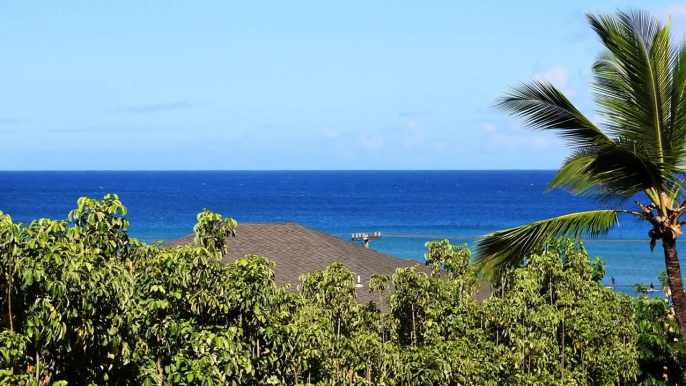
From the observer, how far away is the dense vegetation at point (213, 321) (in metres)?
6.91

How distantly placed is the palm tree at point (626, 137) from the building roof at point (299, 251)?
454 inches

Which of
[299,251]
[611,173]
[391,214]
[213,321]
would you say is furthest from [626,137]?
[391,214]

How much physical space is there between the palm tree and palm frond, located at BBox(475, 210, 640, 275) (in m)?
0.01

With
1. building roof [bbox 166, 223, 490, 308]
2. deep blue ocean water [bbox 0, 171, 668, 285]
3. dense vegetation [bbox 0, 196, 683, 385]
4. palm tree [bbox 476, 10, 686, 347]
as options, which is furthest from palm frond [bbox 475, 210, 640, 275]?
deep blue ocean water [bbox 0, 171, 668, 285]

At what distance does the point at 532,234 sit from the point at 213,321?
186 inches

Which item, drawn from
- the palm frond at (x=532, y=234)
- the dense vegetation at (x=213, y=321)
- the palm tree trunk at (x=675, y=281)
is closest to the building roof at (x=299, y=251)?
the dense vegetation at (x=213, y=321)

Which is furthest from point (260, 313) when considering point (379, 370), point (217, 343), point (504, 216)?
point (504, 216)

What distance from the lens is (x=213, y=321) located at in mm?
8680

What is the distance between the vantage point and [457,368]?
12.3 meters

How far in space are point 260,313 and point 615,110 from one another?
5.64 m

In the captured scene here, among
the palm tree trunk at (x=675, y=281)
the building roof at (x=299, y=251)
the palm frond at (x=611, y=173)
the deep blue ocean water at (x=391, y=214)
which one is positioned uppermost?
the palm frond at (x=611, y=173)

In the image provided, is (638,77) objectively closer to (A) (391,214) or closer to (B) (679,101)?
(B) (679,101)

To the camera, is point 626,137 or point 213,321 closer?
point 213,321

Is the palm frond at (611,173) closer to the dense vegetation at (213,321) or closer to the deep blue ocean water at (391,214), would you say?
the dense vegetation at (213,321)
